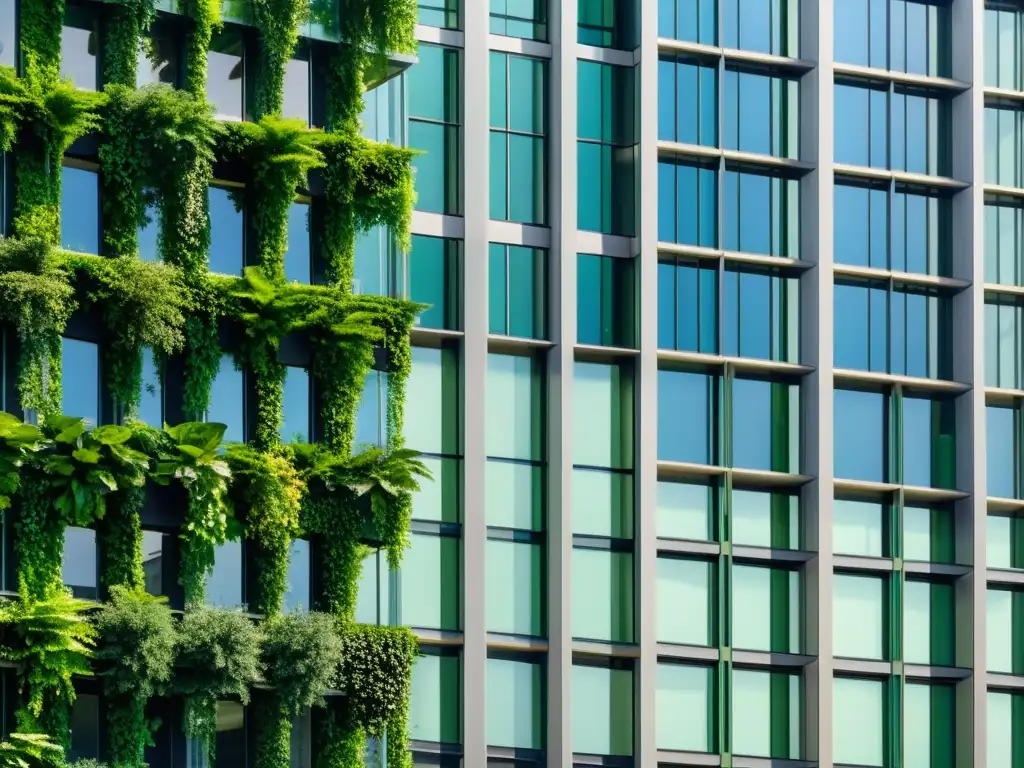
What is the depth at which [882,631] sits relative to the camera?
Result: 2333 inches

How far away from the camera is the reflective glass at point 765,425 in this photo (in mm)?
58188

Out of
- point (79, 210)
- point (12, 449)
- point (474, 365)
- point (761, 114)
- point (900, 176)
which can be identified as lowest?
point (12, 449)

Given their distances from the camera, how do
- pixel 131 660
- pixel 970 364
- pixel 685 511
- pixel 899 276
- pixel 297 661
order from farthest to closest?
pixel 970 364 → pixel 899 276 → pixel 685 511 → pixel 297 661 → pixel 131 660

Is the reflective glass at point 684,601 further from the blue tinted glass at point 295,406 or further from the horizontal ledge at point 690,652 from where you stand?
the blue tinted glass at point 295,406

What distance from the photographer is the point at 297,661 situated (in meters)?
46.6

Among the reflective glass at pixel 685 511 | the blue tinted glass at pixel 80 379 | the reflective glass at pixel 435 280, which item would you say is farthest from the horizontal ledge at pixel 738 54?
the blue tinted glass at pixel 80 379

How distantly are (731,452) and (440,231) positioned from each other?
8.73 m

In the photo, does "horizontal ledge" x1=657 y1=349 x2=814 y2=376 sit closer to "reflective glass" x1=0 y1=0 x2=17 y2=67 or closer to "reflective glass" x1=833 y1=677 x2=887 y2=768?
"reflective glass" x1=833 y1=677 x2=887 y2=768

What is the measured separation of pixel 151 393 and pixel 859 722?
2026 centimetres

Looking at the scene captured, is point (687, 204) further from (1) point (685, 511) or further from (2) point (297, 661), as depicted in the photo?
(2) point (297, 661)

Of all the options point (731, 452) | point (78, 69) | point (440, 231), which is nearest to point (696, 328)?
point (731, 452)

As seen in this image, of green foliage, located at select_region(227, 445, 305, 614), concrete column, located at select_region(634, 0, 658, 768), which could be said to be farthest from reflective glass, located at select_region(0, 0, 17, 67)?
concrete column, located at select_region(634, 0, 658, 768)

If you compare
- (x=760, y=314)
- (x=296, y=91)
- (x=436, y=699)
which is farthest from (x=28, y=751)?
(x=760, y=314)

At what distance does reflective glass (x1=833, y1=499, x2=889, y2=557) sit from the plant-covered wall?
1363cm
